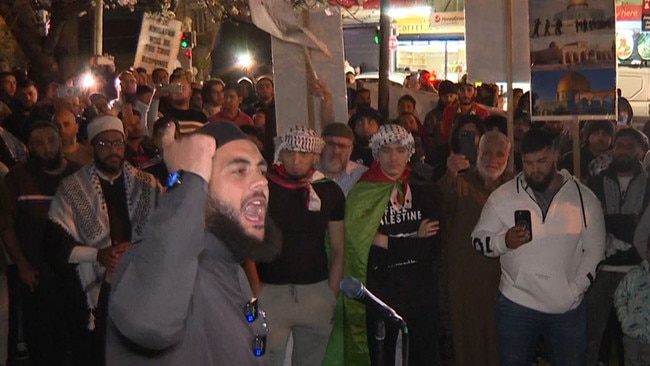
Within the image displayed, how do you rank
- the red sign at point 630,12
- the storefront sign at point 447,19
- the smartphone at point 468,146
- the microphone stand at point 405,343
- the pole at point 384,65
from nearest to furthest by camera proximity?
the microphone stand at point 405,343
the smartphone at point 468,146
the pole at point 384,65
the storefront sign at point 447,19
the red sign at point 630,12

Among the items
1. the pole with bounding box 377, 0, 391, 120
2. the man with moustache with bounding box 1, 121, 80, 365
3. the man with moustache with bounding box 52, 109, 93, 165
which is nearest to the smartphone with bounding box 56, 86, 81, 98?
the man with moustache with bounding box 52, 109, 93, 165

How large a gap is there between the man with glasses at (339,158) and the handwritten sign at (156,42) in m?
8.91

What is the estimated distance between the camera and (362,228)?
7117 mm

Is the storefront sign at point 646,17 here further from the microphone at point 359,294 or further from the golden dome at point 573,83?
the microphone at point 359,294

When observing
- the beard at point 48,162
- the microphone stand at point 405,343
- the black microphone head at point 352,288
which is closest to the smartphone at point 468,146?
the beard at point 48,162

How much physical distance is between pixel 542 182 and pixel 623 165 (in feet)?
5.06

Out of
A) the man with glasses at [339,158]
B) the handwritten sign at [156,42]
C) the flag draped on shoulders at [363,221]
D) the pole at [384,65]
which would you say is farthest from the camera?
the handwritten sign at [156,42]

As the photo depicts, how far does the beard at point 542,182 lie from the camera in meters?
6.77

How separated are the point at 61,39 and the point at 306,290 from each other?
38.0ft

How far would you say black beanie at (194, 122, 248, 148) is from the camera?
337 cm

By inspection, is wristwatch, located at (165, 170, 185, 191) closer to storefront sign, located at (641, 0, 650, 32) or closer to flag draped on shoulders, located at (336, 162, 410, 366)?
flag draped on shoulders, located at (336, 162, 410, 366)

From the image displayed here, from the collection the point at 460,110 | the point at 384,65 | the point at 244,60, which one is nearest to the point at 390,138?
the point at 460,110

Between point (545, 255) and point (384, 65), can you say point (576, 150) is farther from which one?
point (384, 65)

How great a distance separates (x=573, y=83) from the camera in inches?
320
